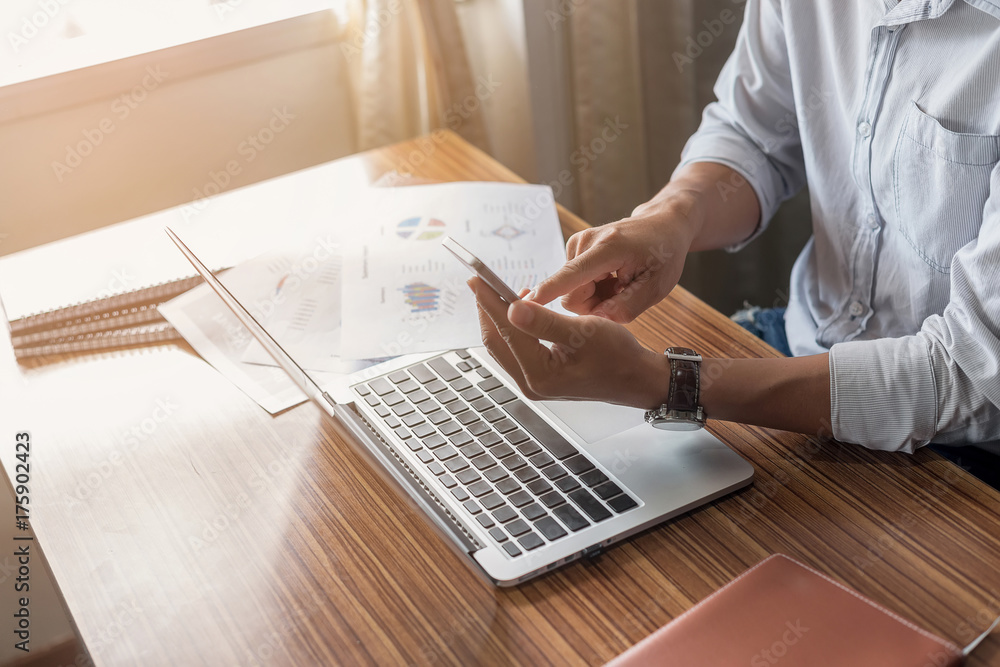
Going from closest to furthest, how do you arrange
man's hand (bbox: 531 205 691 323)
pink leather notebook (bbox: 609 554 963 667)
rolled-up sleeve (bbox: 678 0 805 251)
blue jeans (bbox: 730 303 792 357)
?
1. pink leather notebook (bbox: 609 554 963 667)
2. man's hand (bbox: 531 205 691 323)
3. rolled-up sleeve (bbox: 678 0 805 251)
4. blue jeans (bbox: 730 303 792 357)

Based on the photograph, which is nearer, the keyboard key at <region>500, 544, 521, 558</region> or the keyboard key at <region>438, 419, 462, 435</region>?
the keyboard key at <region>500, 544, 521, 558</region>

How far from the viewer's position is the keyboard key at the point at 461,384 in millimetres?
860

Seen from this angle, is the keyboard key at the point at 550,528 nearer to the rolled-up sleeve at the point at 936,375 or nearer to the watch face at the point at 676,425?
the watch face at the point at 676,425

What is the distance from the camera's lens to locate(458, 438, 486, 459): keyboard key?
2.52ft

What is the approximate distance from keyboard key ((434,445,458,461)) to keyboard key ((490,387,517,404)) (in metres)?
0.09

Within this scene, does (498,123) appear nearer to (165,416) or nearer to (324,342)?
(324,342)

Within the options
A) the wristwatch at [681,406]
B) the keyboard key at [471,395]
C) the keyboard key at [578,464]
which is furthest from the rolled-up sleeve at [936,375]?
the keyboard key at [471,395]

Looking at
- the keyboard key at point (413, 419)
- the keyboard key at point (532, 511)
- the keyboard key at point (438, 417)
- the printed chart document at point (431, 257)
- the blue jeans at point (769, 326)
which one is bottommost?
the blue jeans at point (769, 326)

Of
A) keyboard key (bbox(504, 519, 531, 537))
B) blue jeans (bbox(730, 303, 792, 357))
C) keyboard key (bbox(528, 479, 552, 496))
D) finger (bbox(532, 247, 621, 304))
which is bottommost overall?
blue jeans (bbox(730, 303, 792, 357))

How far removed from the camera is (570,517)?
701 millimetres

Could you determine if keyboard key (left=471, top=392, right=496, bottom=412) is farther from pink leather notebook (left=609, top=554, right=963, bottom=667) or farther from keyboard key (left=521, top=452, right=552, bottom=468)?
pink leather notebook (left=609, top=554, right=963, bottom=667)

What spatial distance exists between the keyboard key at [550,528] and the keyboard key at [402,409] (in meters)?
0.19

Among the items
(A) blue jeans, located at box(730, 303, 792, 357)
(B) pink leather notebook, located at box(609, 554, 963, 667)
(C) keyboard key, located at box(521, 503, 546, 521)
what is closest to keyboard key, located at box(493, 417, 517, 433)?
(C) keyboard key, located at box(521, 503, 546, 521)

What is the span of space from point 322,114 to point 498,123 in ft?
1.34
